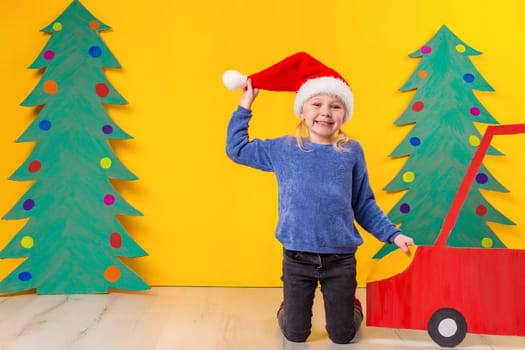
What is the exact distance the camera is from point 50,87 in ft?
6.75

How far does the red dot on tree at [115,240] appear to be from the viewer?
2.05 m

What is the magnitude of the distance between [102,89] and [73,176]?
0.34 meters

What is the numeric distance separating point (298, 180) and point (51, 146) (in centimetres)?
99

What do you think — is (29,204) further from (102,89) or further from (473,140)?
(473,140)

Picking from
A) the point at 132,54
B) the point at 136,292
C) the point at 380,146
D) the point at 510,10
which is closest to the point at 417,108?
the point at 380,146

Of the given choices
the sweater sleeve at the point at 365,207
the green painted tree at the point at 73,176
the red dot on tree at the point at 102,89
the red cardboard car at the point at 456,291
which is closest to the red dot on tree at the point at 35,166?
the green painted tree at the point at 73,176

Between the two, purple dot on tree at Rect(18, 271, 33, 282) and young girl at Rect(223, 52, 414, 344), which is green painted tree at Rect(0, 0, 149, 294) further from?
young girl at Rect(223, 52, 414, 344)

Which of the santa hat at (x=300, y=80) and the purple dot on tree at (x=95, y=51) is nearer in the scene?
the santa hat at (x=300, y=80)

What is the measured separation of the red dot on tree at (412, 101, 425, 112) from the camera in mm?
2113

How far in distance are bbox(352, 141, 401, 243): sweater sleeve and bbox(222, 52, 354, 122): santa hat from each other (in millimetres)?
153

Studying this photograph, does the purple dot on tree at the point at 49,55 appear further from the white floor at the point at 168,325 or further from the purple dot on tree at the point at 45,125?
the white floor at the point at 168,325

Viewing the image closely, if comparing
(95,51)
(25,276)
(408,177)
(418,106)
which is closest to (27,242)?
(25,276)

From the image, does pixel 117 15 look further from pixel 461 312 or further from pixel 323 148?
pixel 461 312

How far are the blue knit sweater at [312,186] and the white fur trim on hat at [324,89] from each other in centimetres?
12
